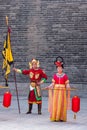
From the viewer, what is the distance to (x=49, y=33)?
19828mm

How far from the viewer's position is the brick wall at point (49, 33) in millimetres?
19406

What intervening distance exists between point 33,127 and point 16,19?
11.6 m

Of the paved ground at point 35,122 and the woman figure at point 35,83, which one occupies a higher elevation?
the woman figure at point 35,83

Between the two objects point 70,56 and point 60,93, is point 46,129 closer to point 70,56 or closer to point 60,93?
point 60,93

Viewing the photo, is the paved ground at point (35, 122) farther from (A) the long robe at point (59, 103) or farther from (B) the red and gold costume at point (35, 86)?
(B) the red and gold costume at point (35, 86)

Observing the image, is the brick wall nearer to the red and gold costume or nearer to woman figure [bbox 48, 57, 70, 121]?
the red and gold costume

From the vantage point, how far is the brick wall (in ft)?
63.7

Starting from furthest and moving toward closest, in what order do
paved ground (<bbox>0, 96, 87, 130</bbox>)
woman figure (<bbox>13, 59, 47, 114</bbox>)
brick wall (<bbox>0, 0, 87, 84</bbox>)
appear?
brick wall (<bbox>0, 0, 87, 84</bbox>) → woman figure (<bbox>13, 59, 47, 114</bbox>) → paved ground (<bbox>0, 96, 87, 130</bbox>)

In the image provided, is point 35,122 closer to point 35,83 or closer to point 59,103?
point 59,103

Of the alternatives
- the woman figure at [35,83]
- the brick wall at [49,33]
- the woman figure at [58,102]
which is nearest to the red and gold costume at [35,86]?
the woman figure at [35,83]

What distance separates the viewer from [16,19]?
20234 millimetres

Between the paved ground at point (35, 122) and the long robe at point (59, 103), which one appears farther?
the long robe at point (59, 103)

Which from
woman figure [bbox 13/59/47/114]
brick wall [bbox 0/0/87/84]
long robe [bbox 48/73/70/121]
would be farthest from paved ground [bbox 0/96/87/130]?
brick wall [bbox 0/0/87/84]

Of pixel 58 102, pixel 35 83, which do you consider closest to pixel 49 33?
pixel 35 83
